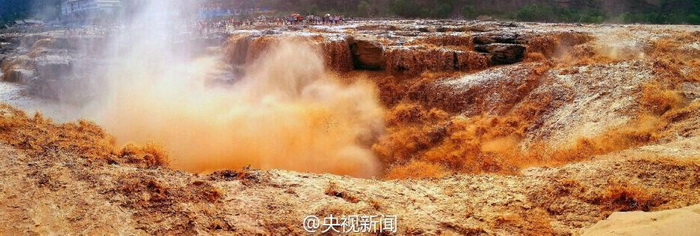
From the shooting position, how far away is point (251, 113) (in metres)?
11.0

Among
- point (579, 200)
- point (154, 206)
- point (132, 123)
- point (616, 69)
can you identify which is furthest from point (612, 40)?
point (132, 123)

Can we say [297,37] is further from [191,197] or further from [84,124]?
[191,197]

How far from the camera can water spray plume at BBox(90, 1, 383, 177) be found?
357 inches

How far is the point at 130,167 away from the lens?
245 inches

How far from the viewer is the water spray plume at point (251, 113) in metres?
9.08
